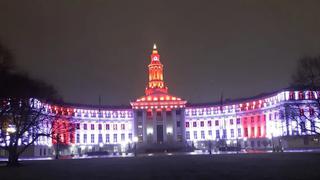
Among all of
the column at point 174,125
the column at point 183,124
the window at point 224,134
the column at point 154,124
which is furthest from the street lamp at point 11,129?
the window at point 224,134

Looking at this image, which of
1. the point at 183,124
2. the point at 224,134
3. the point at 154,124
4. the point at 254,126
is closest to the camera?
the point at 254,126

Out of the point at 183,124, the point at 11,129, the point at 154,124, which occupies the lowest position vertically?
the point at 11,129

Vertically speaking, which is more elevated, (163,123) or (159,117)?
(159,117)

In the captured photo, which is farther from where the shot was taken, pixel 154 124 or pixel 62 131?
pixel 154 124

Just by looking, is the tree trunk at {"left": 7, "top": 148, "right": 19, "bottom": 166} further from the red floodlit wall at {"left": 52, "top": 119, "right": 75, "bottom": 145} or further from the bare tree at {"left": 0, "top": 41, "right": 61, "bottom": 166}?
the red floodlit wall at {"left": 52, "top": 119, "right": 75, "bottom": 145}

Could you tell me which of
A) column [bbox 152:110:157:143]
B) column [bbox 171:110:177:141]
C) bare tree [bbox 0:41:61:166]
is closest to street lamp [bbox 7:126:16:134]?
bare tree [bbox 0:41:61:166]

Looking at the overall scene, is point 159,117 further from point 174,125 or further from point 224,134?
point 224,134

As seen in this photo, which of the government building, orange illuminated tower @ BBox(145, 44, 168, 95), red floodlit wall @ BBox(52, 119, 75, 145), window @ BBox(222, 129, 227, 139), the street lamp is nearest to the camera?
the street lamp

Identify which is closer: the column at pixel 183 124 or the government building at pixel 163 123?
the government building at pixel 163 123

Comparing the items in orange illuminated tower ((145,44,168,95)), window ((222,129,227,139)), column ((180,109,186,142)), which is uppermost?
orange illuminated tower ((145,44,168,95))

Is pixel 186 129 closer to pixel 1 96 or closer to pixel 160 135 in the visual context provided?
pixel 160 135

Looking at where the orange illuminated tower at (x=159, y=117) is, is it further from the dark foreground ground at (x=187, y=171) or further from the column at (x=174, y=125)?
the dark foreground ground at (x=187, y=171)

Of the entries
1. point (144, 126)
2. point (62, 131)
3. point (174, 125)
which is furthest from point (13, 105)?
point (174, 125)

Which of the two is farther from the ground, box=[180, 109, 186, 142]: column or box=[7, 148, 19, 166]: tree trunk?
box=[180, 109, 186, 142]: column
